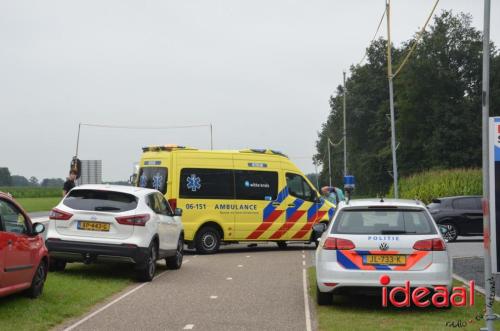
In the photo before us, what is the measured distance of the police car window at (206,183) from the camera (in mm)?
20906

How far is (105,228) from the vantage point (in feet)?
46.4

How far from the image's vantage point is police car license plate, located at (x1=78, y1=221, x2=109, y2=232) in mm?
14164

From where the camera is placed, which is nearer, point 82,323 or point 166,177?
point 82,323

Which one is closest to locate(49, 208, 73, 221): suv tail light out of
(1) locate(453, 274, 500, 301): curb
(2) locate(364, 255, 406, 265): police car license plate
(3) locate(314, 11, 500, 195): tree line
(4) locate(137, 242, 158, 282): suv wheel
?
(4) locate(137, 242, 158, 282): suv wheel

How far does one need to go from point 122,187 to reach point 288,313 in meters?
5.08

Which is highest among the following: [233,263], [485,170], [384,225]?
[485,170]

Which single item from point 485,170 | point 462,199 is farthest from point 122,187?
point 462,199

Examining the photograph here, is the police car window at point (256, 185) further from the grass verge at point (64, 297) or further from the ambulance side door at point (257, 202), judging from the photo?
the grass verge at point (64, 297)

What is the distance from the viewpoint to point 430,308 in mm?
11062

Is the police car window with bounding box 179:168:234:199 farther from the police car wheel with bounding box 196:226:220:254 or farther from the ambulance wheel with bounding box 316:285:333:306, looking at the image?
the ambulance wheel with bounding box 316:285:333:306

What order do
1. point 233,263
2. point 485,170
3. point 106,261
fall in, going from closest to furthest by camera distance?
1. point 485,170
2. point 106,261
3. point 233,263

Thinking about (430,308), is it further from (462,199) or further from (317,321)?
(462,199)

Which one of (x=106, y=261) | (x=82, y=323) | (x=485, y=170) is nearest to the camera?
(x=485, y=170)

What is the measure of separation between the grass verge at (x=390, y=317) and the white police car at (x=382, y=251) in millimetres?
366
